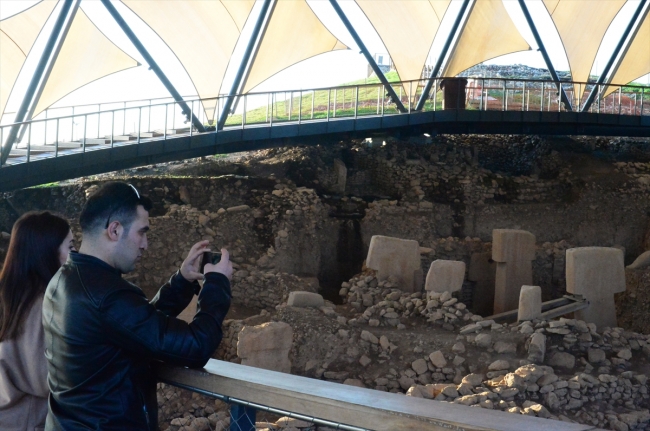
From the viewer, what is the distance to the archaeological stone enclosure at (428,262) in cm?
944

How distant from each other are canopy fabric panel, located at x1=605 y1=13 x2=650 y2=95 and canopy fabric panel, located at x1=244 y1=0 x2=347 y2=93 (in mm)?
11905

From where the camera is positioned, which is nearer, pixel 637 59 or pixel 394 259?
pixel 394 259

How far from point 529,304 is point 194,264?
30.8 feet

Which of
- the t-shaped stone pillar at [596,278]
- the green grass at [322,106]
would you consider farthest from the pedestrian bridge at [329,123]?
the t-shaped stone pillar at [596,278]

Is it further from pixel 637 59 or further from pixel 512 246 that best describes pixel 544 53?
pixel 512 246

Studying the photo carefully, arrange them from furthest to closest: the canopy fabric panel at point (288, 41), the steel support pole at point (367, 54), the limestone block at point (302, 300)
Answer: the steel support pole at point (367, 54) < the canopy fabric panel at point (288, 41) < the limestone block at point (302, 300)

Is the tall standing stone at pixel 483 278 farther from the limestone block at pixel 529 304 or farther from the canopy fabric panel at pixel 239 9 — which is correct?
the canopy fabric panel at pixel 239 9

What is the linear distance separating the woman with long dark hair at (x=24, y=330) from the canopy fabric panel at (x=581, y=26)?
23.8 metres

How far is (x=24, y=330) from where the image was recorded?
294 cm

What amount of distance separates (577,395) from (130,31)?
12.6 meters

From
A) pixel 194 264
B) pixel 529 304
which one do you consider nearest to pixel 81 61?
pixel 529 304

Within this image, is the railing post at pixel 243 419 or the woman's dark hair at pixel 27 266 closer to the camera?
the railing post at pixel 243 419

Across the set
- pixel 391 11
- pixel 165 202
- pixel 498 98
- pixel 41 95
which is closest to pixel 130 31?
pixel 41 95

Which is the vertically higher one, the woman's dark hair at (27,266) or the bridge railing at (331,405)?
the woman's dark hair at (27,266)
